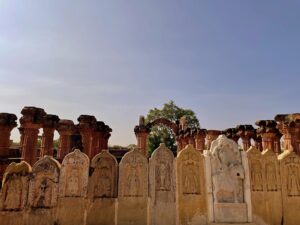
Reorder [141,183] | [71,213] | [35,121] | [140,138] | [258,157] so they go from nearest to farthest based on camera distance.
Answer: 1. [71,213]
2. [141,183]
3. [258,157]
4. [35,121]
5. [140,138]

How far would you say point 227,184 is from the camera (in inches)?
295

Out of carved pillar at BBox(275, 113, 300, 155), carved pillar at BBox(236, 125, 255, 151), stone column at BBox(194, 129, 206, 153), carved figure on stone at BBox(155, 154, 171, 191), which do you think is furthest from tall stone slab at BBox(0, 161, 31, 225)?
stone column at BBox(194, 129, 206, 153)

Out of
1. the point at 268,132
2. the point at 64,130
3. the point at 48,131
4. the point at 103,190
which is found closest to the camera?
Answer: the point at 103,190

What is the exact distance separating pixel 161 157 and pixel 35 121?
1070cm

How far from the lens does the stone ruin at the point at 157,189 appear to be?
Answer: 686 cm

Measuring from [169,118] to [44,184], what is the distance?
1353 inches

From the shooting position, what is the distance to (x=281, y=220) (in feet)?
25.2

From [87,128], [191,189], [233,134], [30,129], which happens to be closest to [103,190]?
[191,189]

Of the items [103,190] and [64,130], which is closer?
[103,190]

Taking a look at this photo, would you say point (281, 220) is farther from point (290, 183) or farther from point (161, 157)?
point (161, 157)

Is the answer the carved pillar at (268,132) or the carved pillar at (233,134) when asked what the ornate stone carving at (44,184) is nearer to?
the carved pillar at (268,132)

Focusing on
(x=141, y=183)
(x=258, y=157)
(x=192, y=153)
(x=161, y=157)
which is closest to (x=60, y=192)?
(x=141, y=183)

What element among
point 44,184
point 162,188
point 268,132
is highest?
point 268,132

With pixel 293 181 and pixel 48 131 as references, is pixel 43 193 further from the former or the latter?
pixel 48 131
